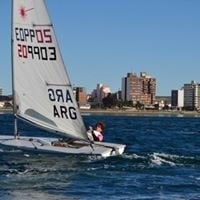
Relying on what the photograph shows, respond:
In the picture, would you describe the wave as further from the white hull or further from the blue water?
the white hull

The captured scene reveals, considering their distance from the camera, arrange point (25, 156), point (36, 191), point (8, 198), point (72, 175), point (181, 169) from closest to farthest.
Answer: point (8, 198), point (36, 191), point (72, 175), point (181, 169), point (25, 156)

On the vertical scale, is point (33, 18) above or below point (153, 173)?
above

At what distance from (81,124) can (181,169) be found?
17.0 feet

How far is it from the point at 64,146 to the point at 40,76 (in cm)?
334

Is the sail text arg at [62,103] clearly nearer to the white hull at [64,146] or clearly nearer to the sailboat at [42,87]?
the sailboat at [42,87]

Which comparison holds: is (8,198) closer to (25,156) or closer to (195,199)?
(195,199)

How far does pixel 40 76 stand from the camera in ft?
103

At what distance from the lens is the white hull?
30328 millimetres

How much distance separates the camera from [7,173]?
989 inches

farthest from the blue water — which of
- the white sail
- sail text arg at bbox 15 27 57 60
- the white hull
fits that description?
sail text arg at bbox 15 27 57 60

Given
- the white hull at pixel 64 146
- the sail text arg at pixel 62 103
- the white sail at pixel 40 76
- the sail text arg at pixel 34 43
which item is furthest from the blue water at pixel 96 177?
the sail text arg at pixel 34 43

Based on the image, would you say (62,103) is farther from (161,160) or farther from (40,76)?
(161,160)

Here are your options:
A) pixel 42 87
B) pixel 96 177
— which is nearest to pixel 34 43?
pixel 42 87

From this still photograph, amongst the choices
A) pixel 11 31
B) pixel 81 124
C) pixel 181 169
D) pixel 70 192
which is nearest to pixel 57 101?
pixel 81 124
